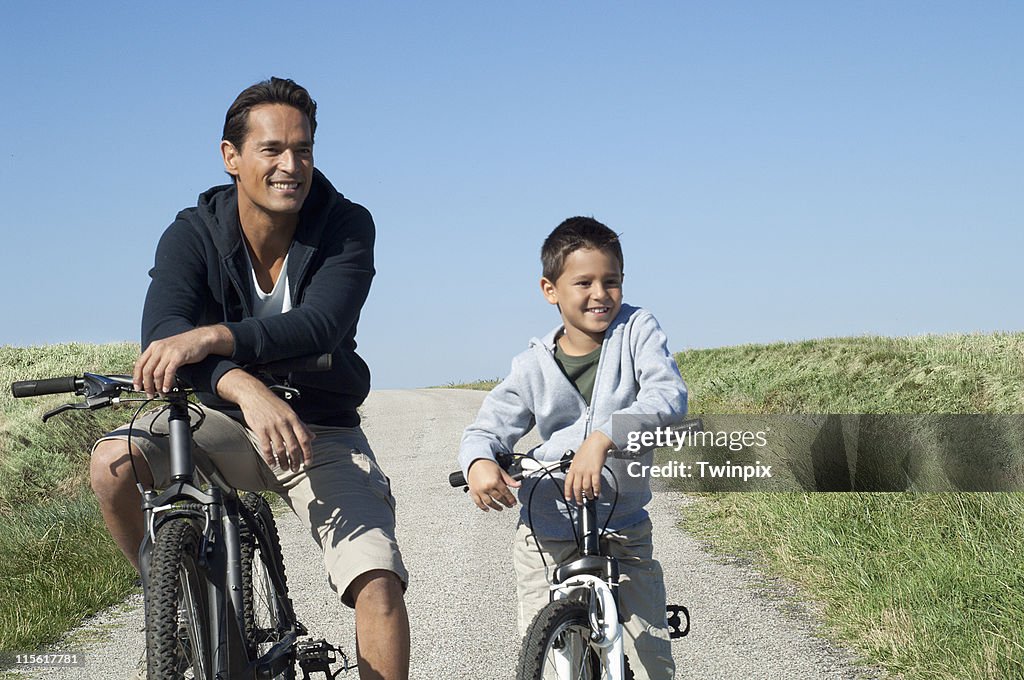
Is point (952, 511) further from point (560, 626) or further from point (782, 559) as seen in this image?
point (560, 626)

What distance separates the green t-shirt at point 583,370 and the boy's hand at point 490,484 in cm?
52

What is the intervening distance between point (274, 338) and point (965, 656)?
11.2 ft

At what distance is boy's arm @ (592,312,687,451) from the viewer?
11.1ft

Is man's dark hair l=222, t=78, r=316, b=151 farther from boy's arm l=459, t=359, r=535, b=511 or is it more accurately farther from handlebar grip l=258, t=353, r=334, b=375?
boy's arm l=459, t=359, r=535, b=511

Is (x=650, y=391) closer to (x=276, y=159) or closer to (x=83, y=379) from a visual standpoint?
(x=276, y=159)

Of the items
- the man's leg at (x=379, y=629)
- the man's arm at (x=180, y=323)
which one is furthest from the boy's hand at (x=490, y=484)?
the man's arm at (x=180, y=323)

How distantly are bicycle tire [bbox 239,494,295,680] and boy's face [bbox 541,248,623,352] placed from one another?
133 centimetres

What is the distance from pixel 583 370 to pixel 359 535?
3.08ft

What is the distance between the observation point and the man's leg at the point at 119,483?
3.43m

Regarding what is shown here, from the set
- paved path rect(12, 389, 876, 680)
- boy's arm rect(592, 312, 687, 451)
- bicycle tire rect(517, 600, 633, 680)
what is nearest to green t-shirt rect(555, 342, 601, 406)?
boy's arm rect(592, 312, 687, 451)

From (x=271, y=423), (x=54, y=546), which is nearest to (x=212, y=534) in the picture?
(x=271, y=423)

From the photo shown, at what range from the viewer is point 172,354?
3.15 meters

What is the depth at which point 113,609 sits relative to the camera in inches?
265

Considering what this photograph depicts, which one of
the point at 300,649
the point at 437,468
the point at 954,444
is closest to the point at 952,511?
the point at 954,444
